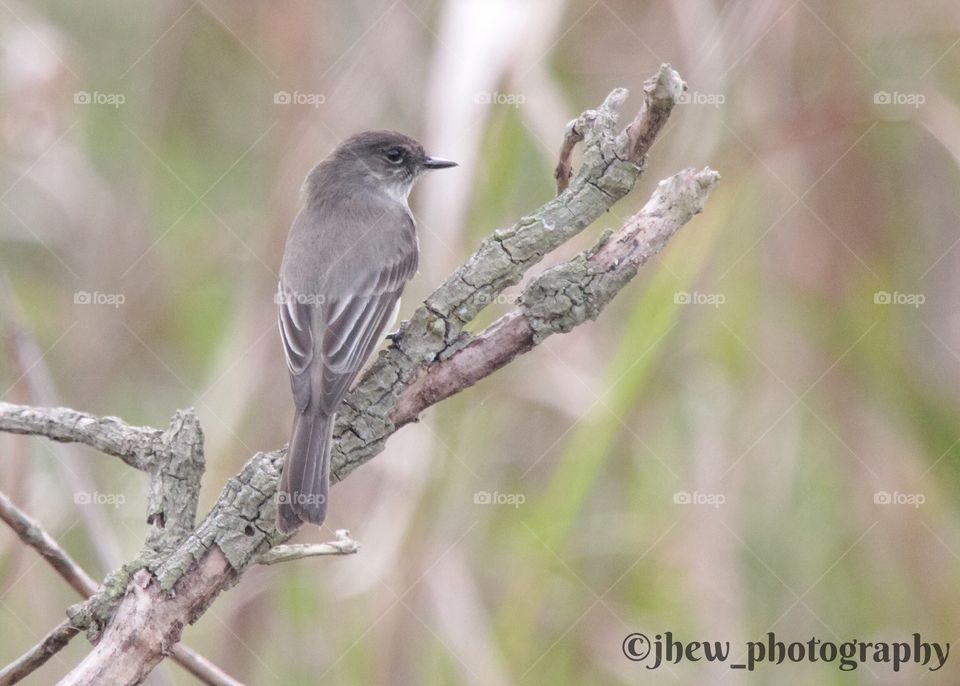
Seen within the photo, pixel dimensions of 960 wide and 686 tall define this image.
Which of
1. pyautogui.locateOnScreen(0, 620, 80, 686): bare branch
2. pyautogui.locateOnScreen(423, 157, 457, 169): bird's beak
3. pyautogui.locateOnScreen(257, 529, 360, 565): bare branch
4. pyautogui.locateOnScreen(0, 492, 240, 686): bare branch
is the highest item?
pyautogui.locateOnScreen(423, 157, 457, 169): bird's beak

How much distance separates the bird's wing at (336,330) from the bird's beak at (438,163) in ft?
1.26

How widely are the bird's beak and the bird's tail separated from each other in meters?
1.23

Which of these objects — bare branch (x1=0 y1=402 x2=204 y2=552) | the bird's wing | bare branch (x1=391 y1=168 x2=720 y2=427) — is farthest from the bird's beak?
bare branch (x1=0 y1=402 x2=204 y2=552)

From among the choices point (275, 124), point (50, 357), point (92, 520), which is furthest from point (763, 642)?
point (50, 357)

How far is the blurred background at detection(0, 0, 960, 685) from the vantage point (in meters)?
4.14

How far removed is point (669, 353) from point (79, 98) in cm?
313

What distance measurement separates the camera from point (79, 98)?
5.40 metres

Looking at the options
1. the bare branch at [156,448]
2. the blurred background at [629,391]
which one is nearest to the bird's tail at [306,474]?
the bare branch at [156,448]

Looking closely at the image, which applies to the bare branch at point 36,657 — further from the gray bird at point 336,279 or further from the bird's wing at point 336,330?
the bird's wing at point 336,330

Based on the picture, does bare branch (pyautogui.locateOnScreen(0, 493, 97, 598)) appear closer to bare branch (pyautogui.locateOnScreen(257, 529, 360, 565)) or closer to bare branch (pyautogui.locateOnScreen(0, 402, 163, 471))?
bare branch (pyautogui.locateOnScreen(0, 402, 163, 471))

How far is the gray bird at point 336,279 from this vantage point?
3.22 m

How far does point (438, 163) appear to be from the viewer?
4.46 metres

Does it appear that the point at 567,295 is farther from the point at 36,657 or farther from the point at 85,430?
the point at 36,657

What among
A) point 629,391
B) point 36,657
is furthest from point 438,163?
point 36,657
